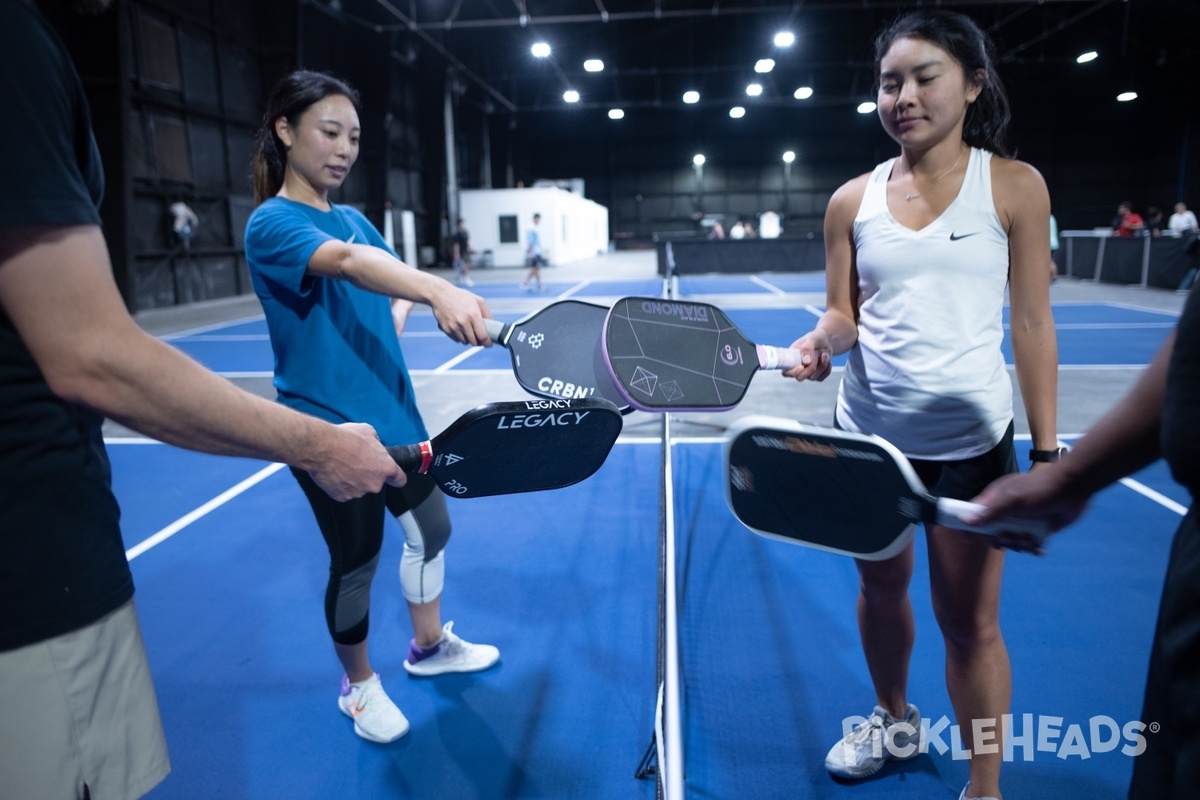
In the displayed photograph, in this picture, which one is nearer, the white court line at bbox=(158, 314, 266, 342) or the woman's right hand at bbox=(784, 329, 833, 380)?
the woman's right hand at bbox=(784, 329, 833, 380)

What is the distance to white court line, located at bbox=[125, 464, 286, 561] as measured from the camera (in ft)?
12.8

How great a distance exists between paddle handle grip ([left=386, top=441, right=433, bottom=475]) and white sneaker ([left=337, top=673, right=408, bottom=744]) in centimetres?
136

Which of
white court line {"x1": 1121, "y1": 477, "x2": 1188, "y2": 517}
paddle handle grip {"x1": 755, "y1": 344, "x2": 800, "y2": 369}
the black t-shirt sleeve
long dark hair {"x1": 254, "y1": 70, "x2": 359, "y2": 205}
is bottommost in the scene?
white court line {"x1": 1121, "y1": 477, "x2": 1188, "y2": 517}

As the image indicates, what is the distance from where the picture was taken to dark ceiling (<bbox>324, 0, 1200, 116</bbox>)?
19547 mm

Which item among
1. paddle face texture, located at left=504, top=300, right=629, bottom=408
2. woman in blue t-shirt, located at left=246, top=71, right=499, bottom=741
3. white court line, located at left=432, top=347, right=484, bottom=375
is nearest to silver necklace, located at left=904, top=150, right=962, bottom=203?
paddle face texture, located at left=504, top=300, right=629, bottom=408

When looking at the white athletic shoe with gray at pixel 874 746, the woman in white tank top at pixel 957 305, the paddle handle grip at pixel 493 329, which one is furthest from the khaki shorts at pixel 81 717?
the white athletic shoe with gray at pixel 874 746

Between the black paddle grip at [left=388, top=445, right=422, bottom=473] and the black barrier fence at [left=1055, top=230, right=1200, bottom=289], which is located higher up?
the black barrier fence at [left=1055, top=230, right=1200, bottom=289]

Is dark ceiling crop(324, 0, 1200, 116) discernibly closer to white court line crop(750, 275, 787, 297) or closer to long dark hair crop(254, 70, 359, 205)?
white court line crop(750, 275, 787, 297)

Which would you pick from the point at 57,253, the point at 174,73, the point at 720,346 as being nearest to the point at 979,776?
the point at 720,346

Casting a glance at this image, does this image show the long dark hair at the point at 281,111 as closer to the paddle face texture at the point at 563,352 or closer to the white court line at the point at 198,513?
the paddle face texture at the point at 563,352

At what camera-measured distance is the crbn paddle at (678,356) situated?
1.88m

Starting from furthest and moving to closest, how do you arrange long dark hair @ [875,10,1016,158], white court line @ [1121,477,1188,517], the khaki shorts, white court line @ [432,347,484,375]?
1. white court line @ [432,347,484,375]
2. white court line @ [1121,477,1188,517]
3. long dark hair @ [875,10,1016,158]
4. the khaki shorts

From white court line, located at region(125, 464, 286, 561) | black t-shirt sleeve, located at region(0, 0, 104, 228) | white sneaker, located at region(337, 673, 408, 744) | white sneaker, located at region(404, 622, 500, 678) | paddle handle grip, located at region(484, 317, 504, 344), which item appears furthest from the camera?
white court line, located at region(125, 464, 286, 561)

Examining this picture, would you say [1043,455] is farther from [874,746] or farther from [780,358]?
[874,746]
